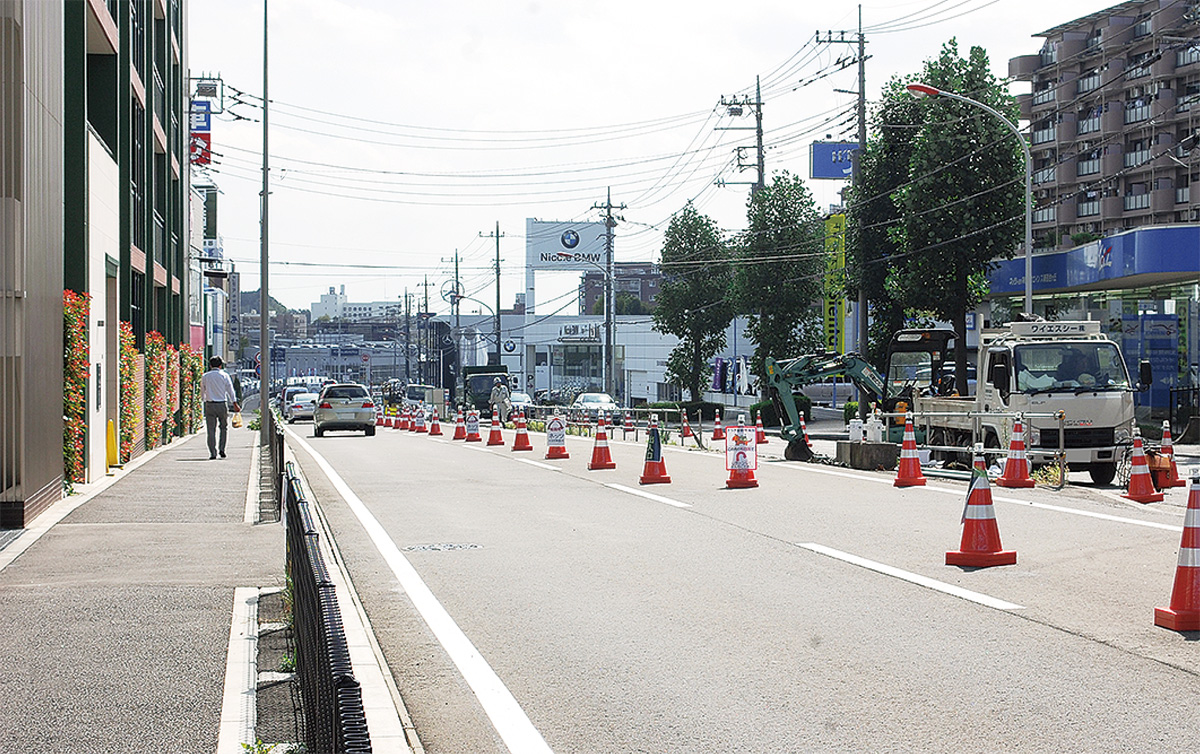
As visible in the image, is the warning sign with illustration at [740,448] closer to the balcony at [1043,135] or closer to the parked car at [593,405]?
the parked car at [593,405]

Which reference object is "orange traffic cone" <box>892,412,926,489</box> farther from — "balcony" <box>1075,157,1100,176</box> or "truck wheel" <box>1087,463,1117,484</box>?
"balcony" <box>1075,157,1100,176</box>

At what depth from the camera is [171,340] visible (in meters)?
37.0

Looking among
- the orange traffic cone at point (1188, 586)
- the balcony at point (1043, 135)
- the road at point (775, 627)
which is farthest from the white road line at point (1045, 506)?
the balcony at point (1043, 135)

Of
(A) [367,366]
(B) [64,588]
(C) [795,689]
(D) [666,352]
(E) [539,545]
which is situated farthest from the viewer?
(A) [367,366]

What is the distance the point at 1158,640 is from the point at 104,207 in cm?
1778

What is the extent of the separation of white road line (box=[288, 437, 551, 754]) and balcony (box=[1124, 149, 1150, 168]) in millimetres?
74691

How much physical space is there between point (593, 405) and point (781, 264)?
1009 centimetres

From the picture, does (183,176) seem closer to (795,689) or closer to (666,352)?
(795,689)

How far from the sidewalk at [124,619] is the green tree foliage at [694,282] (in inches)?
2023

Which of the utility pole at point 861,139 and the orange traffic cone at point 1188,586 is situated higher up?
the utility pole at point 861,139

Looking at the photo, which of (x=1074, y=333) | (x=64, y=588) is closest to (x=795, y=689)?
(x=64, y=588)

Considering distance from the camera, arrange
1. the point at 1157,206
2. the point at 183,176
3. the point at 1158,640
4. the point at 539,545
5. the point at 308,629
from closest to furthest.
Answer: the point at 308,629, the point at 1158,640, the point at 539,545, the point at 183,176, the point at 1157,206

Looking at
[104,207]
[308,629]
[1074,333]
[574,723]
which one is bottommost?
[574,723]

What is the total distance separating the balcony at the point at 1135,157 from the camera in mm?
77312
